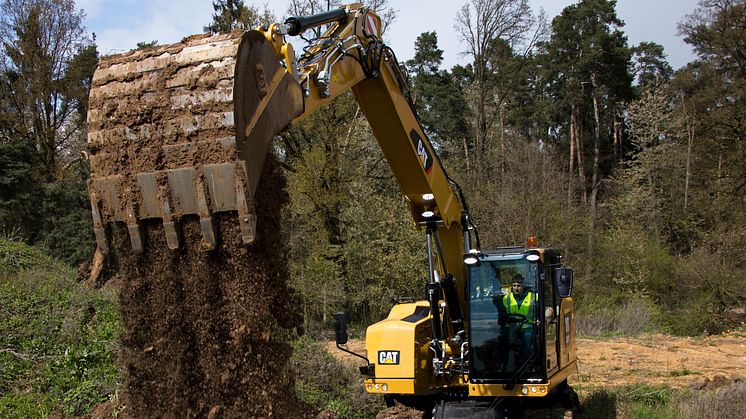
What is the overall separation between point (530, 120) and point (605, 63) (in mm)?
5788

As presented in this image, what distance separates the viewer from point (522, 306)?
276 inches

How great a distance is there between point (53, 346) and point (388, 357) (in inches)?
249

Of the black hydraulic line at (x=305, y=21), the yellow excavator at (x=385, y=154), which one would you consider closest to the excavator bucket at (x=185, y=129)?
the yellow excavator at (x=385, y=154)

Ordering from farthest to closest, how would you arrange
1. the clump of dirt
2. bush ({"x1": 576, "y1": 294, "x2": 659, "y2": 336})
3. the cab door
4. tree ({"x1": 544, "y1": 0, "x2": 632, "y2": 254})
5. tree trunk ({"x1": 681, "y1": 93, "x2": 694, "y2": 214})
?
1. tree ({"x1": 544, "y1": 0, "x2": 632, "y2": 254})
2. tree trunk ({"x1": 681, "y1": 93, "x2": 694, "y2": 214})
3. bush ({"x1": 576, "y1": 294, "x2": 659, "y2": 336})
4. the cab door
5. the clump of dirt

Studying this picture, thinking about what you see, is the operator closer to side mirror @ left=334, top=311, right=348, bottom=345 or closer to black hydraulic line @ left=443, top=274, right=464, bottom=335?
black hydraulic line @ left=443, top=274, right=464, bottom=335

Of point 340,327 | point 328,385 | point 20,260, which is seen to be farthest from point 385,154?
point 20,260

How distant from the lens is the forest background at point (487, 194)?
71.1 ft

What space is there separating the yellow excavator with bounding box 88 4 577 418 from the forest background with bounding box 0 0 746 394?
8.33 metres

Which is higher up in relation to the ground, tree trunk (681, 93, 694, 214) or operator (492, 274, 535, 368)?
tree trunk (681, 93, 694, 214)

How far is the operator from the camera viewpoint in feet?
22.8

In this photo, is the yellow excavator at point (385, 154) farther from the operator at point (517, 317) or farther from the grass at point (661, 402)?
the grass at point (661, 402)

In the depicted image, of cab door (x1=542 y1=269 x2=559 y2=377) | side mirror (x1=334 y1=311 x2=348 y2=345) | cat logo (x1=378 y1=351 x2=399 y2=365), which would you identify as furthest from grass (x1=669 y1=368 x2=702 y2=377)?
side mirror (x1=334 y1=311 x2=348 y2=345)

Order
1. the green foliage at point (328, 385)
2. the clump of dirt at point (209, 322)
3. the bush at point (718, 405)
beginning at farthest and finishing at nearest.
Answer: the green foliage at point (328, 385) < the bush at point (718, 405) < the clump of dirt at point (209, 322)

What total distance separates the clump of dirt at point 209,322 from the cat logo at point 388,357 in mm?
2279
